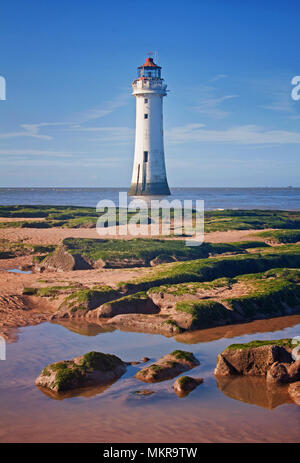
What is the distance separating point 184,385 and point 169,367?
0.72m

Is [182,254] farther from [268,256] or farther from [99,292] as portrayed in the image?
[99,292]

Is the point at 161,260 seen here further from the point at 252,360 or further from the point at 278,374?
the point at 278,374

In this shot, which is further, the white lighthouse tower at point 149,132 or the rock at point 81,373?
the white lighthouse tower at point 149,132

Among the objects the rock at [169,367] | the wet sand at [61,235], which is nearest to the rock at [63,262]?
the wet sand at [61,235]

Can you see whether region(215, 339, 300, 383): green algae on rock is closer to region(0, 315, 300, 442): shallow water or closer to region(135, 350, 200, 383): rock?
region(0, 315, 300, 442): shallow water

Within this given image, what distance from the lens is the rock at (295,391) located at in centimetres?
761

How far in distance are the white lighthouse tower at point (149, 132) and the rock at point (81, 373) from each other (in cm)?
3910

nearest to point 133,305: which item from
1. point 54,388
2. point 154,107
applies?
point 54,388

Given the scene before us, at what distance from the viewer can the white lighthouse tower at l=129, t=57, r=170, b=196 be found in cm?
4603

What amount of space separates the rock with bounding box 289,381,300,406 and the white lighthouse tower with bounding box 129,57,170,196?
3978 centimetres

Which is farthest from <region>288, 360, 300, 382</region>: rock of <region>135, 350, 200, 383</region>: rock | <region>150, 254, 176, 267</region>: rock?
<region>150, 254, 176, 267</region>: rock

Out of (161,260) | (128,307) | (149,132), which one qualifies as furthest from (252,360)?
(149,132)

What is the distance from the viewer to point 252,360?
8672mm

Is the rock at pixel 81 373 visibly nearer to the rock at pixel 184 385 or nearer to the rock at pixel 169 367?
the rock at pixel 169 367
